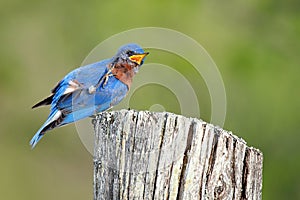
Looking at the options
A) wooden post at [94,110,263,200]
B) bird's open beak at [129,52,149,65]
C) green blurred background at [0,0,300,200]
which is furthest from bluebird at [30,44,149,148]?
green blurred background at [0,0,300,200]

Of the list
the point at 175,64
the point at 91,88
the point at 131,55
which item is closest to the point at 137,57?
the point at 131,55

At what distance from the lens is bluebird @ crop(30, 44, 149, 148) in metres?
4.27

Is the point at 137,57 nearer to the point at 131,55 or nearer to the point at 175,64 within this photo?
the point at 131,55

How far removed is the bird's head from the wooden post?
119 centimetres

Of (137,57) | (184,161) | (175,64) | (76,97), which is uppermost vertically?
(175,64)

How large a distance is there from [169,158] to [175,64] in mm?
5412

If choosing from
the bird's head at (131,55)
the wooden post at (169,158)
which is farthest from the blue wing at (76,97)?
the wooden post at (169,158)

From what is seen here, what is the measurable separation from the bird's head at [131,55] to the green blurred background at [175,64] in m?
3.80

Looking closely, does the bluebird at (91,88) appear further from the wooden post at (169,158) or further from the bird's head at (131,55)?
the wooden post at (169,158)

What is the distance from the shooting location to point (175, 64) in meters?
8.52

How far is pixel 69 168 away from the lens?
10227mm

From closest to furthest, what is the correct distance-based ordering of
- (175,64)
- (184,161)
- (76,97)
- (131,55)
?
(184,161) < (76,97) < (131,55) < (175,64)
